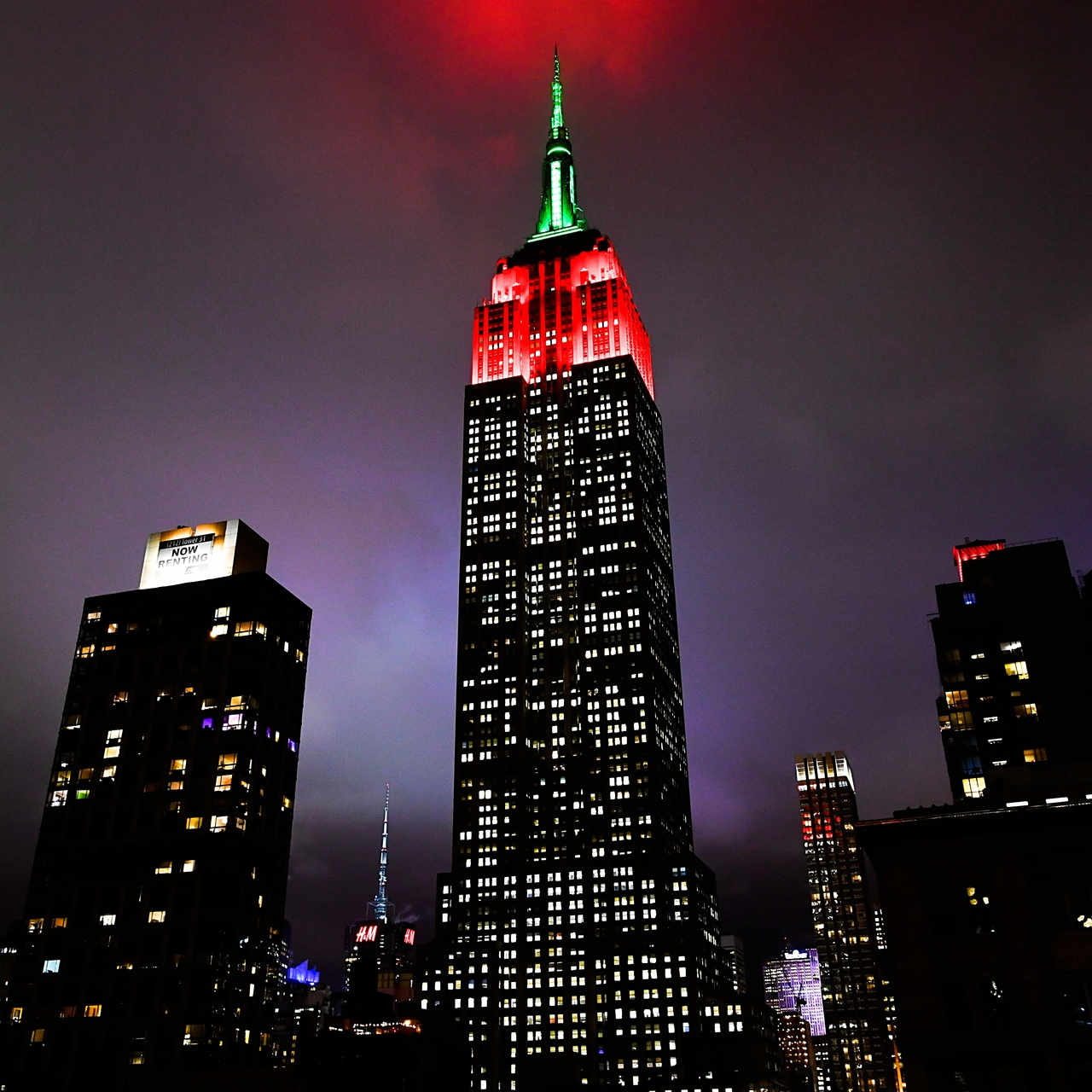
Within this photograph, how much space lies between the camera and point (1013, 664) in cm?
16325

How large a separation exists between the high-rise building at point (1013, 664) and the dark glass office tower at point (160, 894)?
116 meters

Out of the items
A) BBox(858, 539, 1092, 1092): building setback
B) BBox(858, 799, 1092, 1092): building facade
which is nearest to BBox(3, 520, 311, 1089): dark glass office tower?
BBox(858, 799, 1092, 1092): building facade

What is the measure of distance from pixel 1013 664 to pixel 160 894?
14319 cm

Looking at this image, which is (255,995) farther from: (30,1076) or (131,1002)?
(30,1076)

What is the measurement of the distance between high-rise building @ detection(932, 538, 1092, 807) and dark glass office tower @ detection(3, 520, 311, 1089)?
382 feet

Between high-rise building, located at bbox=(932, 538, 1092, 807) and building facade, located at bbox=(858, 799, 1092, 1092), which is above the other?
high-rise building, located at bbox=(932, 538, 1092, 807)

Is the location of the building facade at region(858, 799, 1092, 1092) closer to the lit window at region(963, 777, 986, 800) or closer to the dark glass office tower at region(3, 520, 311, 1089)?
the lit window at region(963, 777, 986, 800)

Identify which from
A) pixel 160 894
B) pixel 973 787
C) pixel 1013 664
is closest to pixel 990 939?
pixel 973 787

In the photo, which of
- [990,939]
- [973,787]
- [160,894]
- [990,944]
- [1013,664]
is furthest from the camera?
[160,894]

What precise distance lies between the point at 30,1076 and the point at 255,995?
3412 cm

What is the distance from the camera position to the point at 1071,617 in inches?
6442

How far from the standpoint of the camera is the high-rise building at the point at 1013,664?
517ft

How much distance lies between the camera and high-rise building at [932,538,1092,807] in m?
158

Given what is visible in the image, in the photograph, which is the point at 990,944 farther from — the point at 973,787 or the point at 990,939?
the point at 973,787
